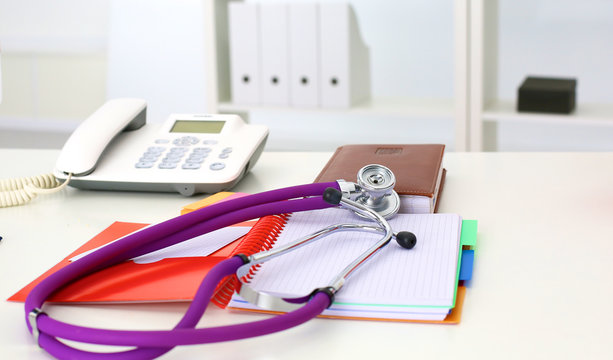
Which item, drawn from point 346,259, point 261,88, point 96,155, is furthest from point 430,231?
point 261,88

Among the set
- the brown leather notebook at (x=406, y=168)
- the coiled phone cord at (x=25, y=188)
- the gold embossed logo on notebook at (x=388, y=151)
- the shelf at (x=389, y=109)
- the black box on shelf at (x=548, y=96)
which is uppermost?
the gold embossed logo on notebook at (x=388, y=151)

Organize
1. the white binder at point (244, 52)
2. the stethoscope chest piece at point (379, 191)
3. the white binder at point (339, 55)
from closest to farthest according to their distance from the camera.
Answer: the stethoscope chest piece at point (379, 191)
the white binder at point (339, 55)
the white binder at point (244, 52)

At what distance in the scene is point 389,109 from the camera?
7.77ft

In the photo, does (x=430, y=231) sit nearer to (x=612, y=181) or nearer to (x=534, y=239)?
(x=534, y=239)

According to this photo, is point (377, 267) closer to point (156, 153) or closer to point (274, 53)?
point (156, 153)

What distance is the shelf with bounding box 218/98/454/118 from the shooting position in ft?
7.59

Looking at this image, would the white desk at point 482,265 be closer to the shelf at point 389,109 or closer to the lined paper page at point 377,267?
the lined paper page at point 377,267

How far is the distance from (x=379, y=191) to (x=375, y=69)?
2082mm

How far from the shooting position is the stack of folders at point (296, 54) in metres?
2.25

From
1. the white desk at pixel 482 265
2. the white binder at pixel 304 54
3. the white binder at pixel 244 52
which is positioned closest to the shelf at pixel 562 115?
the white binder at pixel 304 54

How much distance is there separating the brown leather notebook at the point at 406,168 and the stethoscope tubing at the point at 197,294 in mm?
98

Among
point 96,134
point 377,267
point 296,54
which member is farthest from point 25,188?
point 296,54

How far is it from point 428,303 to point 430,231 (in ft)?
0.49

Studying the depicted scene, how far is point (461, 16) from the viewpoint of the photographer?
2109mm
